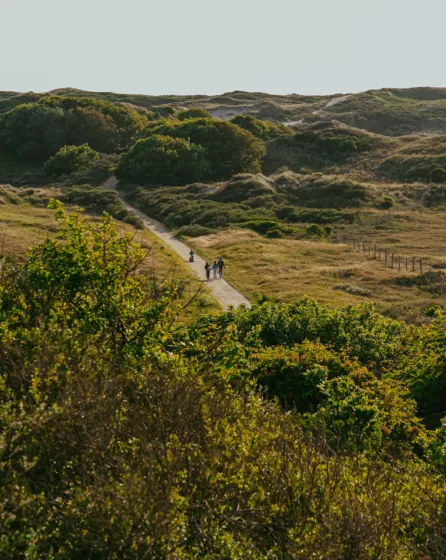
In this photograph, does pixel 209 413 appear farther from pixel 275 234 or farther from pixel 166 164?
pixel 166 164

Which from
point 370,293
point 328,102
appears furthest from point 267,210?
point 328,102

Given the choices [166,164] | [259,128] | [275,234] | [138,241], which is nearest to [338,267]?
[275,234]

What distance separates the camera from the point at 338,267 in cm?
4122

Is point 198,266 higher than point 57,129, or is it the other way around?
point 57,129

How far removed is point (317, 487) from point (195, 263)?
1419 inches

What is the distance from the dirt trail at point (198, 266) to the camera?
108ft

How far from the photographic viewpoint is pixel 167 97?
170 m

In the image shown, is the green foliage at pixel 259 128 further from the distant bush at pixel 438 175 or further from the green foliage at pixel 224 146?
the distant bush at pixel 438 175

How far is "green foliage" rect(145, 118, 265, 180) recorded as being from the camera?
8475 centimetres

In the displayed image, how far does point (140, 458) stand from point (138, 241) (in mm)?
39448

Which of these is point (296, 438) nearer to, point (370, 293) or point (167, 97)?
point (370, 293)

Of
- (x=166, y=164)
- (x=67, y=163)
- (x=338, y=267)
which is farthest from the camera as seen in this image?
(x=67, y=163)

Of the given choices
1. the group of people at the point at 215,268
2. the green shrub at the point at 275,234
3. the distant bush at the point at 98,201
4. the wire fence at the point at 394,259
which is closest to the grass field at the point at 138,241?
the group of people at the point at 215,268

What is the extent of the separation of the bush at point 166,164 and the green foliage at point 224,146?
9.64 feet
